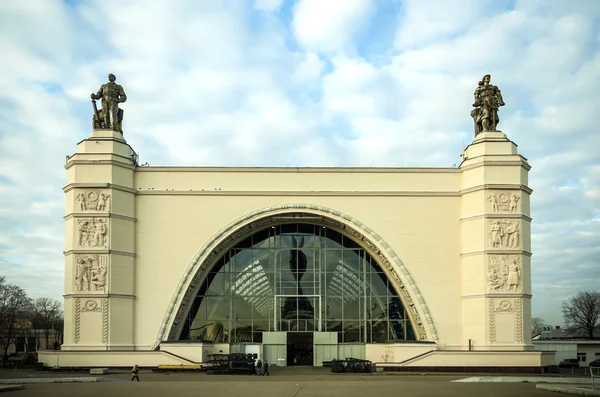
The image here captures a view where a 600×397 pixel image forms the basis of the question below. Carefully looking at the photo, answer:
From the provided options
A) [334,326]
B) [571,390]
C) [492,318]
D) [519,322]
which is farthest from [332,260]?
[571,390]

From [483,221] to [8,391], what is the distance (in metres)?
26.2

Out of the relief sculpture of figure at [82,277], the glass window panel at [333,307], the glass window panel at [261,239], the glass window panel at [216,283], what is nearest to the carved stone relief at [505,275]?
the glass window panel at [333,307]

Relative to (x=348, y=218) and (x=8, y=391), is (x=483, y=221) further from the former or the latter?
(x=8, y=391)

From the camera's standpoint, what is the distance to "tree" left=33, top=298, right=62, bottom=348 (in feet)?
314

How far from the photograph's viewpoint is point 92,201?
135 ft

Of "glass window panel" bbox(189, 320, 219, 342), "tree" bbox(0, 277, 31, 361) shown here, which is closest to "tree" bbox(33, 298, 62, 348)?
"tree" bbox(0, 277, 31, 361)

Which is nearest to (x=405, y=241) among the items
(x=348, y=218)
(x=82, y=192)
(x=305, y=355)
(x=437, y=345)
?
(x=348, y=218)

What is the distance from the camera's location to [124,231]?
41.9m

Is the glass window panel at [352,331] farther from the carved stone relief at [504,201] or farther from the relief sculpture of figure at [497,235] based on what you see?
the carved stone relief at [504,201]

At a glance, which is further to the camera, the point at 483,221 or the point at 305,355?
the point at 305,355

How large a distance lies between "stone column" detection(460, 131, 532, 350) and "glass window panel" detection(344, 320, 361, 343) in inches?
249

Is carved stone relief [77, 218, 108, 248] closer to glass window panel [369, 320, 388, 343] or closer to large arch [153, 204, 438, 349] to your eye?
large arch [153, 204, 438, 349]

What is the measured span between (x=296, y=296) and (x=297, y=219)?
4634 millimetres

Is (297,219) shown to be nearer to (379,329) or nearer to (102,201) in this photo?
(379,329)
